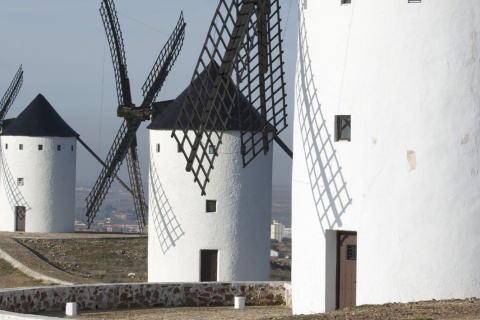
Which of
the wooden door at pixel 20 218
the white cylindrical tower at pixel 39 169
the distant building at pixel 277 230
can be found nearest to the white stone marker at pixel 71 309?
the white cylindrical tower at pixel 39 169

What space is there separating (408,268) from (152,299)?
677 centimetres

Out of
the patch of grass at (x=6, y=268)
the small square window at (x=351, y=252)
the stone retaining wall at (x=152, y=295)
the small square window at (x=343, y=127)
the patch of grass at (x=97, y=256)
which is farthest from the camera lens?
the patch of grass at (x=97, y=256)

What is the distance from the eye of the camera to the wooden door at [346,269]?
20.1 metres

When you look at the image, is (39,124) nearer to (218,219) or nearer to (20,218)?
(20,218)

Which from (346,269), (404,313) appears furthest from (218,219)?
(404,313)

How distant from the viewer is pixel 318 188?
20094 millimetres

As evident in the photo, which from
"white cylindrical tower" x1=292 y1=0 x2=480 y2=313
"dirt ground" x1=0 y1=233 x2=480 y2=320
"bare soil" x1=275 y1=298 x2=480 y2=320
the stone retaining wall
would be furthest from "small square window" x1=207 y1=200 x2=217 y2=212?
"bare soil" x1=275 y1=298 x2=480 y2=320

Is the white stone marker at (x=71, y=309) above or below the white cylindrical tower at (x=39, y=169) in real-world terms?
below

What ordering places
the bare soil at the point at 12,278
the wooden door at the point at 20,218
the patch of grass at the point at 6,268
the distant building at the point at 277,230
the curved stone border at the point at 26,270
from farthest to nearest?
1. the distant building at the point at 277,230
2. the wooden door at the point at 20,218
3. the patch of grass at the point at 6,268
4. the curved stone border at the point at 26,270
5. the bare soil at the point at 12,278

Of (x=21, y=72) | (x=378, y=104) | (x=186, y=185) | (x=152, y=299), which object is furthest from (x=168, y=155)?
(x=21, y=72)

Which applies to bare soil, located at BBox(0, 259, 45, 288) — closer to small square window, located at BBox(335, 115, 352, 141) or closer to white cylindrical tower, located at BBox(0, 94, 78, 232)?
white cylindrical tower, located at BBox(0, 94, 78, 232)

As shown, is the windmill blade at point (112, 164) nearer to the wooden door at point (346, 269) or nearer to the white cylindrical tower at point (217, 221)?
the white cylindrical tower at point (217, 221)

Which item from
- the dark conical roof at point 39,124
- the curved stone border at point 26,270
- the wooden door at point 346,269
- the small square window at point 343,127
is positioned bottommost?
the curved stone border at point 26,270

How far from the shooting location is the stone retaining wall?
73.9ft
